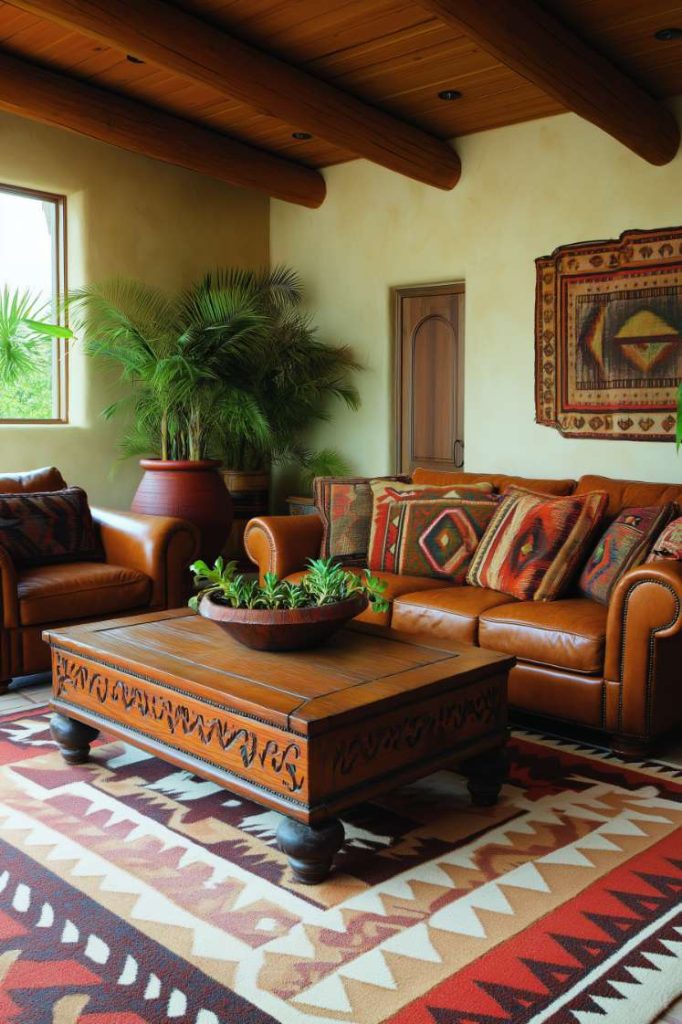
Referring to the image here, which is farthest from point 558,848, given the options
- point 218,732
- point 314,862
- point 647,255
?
point 647,255

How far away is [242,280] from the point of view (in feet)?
21.1

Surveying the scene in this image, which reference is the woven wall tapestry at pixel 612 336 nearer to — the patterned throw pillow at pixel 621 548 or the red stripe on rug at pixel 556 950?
the patterned throw pillow at pixel 621 548

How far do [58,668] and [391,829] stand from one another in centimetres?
117

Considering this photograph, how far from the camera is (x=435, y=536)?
412 centimetres

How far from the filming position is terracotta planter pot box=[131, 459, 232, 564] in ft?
18.0

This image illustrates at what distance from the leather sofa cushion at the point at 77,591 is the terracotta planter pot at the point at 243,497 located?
6.55 ft

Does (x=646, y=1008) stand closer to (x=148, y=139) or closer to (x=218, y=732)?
(x=218, y=732)

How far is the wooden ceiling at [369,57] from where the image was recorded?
12.8 feet

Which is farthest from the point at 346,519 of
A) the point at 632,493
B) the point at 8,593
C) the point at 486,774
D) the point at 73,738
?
the point at 486,774

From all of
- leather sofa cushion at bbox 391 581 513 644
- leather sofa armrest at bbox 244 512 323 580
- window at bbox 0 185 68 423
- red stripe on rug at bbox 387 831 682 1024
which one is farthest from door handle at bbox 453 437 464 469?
red stripe on rug at bbox 387 831 682 1024

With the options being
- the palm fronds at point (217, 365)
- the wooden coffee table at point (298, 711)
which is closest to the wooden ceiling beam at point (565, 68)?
the palm fronds at point (217, 365)

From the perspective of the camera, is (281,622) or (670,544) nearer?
(281,622)

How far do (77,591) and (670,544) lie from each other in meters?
2.37

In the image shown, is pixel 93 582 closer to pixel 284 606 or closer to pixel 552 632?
pixel 284 606
